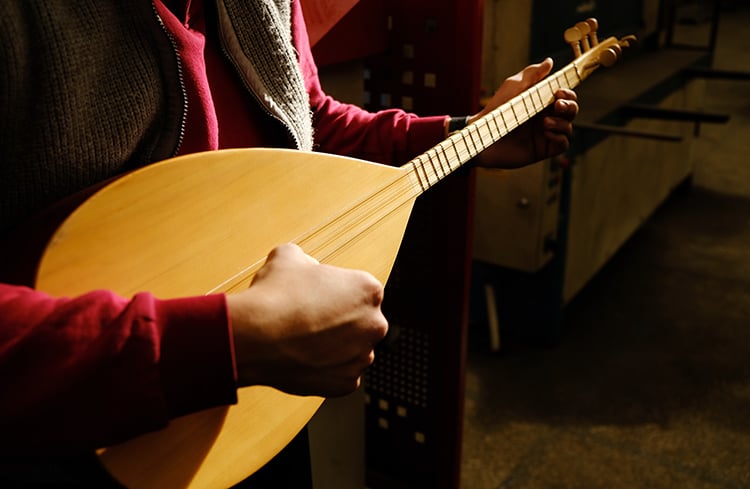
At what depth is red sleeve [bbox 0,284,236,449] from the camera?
0.54 m

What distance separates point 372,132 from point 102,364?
0.68m

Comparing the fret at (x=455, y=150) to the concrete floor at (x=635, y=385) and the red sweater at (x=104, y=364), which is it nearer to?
the red sweater at (x=104, y=364)

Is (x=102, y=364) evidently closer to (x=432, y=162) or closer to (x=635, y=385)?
(x=432, y=162)

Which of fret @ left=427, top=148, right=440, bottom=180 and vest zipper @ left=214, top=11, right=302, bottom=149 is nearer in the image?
vest zipper @ left=214, top=11, right=302, bottom=149

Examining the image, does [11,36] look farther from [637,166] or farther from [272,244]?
[637,166]

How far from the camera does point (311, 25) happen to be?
4.36ft

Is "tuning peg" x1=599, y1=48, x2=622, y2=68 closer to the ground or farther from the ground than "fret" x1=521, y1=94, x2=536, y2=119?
farther from the ground

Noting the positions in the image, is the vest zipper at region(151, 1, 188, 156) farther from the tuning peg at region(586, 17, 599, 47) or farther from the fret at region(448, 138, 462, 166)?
the tuning peg at region(586, 17, 599, 47)

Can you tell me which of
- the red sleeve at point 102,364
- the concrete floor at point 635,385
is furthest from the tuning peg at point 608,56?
the concrete floor at point 635,385

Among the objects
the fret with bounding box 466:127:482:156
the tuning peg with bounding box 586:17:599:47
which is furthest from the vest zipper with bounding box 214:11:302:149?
the tuning peg with bounding box 586:17:599:47

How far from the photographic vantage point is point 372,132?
1.12 meters

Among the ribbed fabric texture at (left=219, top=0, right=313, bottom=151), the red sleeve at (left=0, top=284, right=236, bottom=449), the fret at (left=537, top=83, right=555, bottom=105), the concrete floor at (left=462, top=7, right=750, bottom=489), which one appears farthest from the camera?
the concrete floor at (left=462, top=7, right=750, bottom=489)

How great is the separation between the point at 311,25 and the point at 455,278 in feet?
1.97

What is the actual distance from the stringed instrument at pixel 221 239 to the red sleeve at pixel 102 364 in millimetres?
95
